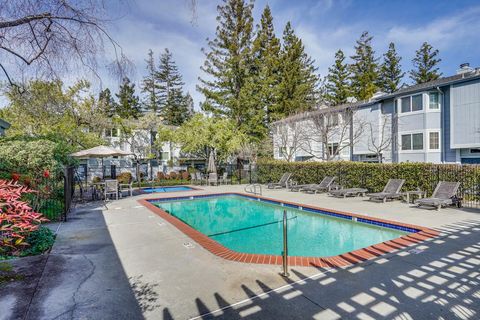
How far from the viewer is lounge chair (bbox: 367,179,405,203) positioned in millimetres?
10617

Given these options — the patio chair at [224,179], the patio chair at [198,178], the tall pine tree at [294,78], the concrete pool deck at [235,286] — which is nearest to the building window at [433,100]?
the tall pine tree at [294,78]

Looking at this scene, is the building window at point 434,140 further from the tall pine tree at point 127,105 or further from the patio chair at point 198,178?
the tall pine tree at point 127,105

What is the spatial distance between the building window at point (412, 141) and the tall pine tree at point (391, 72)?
60.3ft

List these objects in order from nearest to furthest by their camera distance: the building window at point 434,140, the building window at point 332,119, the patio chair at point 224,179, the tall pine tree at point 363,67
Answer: the building window at point 434,140 < the patio chair at point 224,179 < the building window at point 332,119 < the tall pine tree at point 363,67

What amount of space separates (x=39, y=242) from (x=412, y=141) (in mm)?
21647

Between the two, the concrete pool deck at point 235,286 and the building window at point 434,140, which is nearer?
the concrete pool deck at point 235,286

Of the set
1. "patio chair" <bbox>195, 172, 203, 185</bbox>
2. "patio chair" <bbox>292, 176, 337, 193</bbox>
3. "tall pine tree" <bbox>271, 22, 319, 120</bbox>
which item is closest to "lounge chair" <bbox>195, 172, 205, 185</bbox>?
"patio chair" <bbox>195, 172, 203, 185</bbox>

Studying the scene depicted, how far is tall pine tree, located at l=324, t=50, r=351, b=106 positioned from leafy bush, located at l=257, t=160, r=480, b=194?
68.8 ft

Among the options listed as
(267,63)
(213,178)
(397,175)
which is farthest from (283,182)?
(267,63)

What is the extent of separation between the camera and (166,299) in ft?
11.1

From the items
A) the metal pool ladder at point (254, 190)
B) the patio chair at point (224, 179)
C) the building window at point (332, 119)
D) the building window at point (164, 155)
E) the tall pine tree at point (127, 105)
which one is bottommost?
the metal pool ladder at point (254, 190)

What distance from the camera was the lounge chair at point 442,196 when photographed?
8781 mm

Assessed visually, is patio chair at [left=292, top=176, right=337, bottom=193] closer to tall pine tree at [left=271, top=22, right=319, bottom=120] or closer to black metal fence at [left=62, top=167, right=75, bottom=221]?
black metal fence at [left=62, top=167, right=75, bottom=221]

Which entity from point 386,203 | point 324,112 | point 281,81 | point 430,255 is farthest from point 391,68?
point 430,255
